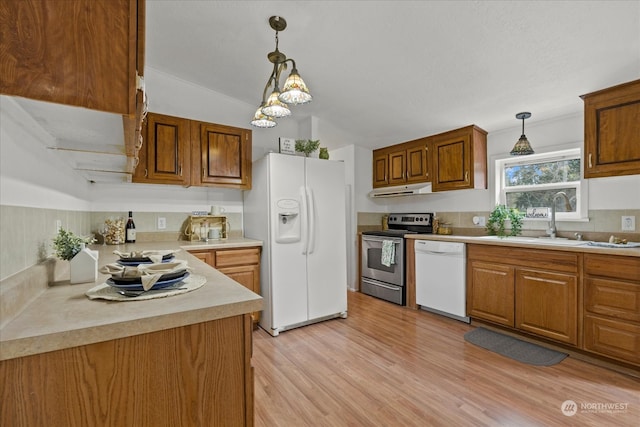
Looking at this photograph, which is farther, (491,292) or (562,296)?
(491,292)

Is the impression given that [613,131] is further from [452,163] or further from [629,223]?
[452,163]

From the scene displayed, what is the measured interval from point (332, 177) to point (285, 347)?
178cm

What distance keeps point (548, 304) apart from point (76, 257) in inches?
128

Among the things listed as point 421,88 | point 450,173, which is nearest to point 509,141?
point 450,173

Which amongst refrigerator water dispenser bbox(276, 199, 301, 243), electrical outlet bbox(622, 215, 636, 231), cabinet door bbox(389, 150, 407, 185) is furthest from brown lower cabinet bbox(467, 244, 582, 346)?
refrigerator water dispenser bbox(276, 199, 301, 243)

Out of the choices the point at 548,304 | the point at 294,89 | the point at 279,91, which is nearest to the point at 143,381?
the point at 294,89

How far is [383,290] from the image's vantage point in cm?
400

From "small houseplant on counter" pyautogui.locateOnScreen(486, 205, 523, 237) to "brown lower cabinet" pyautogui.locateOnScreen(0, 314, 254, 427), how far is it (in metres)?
3.15

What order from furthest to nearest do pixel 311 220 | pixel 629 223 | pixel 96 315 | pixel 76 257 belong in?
pixel 311 220
pixel 629 223
pixel 76 257
pixel 96 315

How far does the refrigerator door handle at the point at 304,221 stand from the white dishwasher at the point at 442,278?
1.39 m

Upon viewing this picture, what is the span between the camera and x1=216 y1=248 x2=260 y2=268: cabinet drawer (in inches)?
114

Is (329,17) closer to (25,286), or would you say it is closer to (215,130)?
(215,130)

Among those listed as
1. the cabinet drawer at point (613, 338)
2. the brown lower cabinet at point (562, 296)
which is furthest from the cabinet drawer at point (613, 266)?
the cabinet drawer at point (613, 338)

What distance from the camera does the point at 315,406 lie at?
1.84 metres
